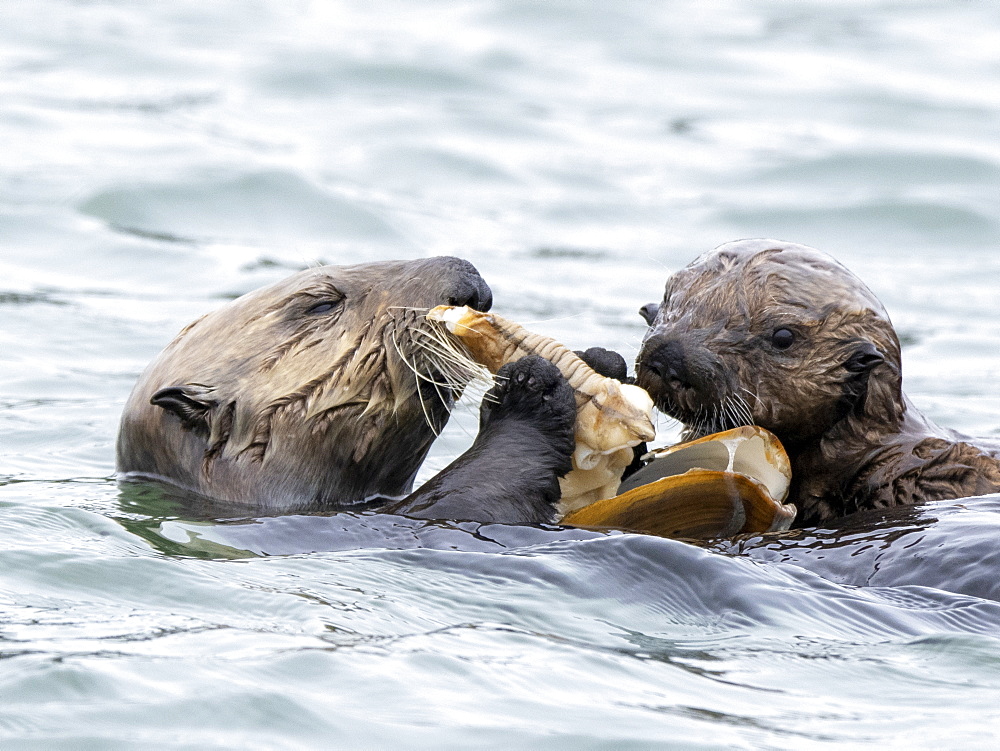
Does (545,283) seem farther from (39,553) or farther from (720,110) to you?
(39,553)

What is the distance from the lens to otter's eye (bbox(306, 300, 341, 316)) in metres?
4.61

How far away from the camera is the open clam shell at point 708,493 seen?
399 cm

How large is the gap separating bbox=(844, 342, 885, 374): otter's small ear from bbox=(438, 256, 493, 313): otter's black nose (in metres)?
1.07

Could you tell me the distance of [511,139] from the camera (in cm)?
1302

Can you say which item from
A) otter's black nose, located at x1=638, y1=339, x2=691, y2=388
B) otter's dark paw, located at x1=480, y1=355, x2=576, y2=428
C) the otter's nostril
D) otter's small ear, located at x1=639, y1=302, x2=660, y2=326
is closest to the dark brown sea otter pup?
otter's black nose, located at x1=638, y1=339, x2=691, y2=388

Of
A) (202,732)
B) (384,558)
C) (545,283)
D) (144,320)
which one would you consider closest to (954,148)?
(545,283)

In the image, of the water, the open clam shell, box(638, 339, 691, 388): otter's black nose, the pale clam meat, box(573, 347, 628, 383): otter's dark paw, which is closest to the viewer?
the water

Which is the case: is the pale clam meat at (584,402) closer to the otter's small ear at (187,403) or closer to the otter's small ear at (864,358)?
the otter's small ear at (864,358)

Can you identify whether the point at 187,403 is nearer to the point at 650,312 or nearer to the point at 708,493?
the point at 650,312

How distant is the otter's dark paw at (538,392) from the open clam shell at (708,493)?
0.90ft

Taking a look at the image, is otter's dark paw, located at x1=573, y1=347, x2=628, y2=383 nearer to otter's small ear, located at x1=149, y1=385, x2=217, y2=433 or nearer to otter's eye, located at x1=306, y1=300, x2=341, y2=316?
otter's eye, located at x1=306, y1=300, x2=341, y2=316

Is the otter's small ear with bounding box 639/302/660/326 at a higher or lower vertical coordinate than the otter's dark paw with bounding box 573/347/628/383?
higher

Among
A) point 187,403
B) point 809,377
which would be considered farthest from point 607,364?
point 187,403

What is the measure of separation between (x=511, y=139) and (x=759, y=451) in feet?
30.1
